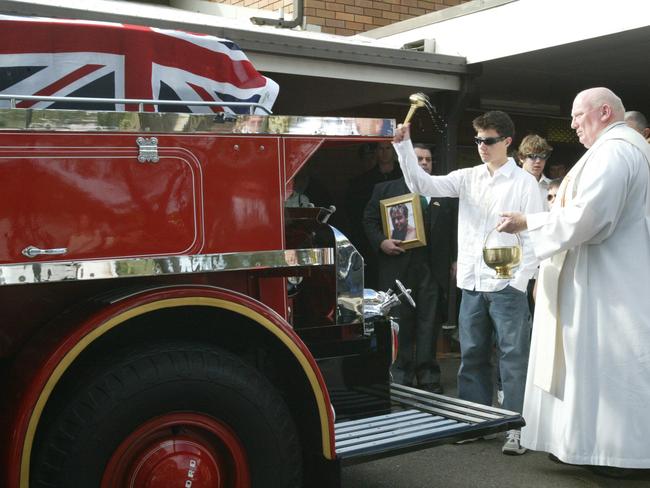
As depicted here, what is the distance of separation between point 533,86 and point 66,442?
7627 mm

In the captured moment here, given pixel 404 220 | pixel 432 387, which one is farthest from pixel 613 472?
pixel 404 220

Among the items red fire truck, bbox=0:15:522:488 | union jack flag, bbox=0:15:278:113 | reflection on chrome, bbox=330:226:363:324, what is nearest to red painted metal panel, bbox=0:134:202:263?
red fire truck, bbox=0:15:522:488

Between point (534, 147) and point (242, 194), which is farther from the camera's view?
point (534, 147)

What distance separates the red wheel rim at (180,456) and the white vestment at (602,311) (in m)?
2.04

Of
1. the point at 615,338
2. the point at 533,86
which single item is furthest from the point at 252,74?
the point at 533,86

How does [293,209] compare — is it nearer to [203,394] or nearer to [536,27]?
[203,394]

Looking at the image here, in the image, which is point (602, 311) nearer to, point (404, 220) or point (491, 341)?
point (491, 341)

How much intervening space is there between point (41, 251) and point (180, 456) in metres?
0.84

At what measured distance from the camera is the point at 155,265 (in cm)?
287

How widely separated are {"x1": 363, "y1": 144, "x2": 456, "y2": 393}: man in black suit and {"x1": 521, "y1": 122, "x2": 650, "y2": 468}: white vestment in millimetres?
1873

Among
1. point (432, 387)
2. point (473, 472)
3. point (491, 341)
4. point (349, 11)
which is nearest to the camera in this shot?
point (473, 472)

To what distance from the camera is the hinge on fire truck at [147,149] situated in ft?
9.24

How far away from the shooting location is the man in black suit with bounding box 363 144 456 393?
6.26m

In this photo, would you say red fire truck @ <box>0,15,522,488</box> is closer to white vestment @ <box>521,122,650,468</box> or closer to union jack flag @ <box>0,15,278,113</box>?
union jack flag @ <box>0,15,278,113</box>
